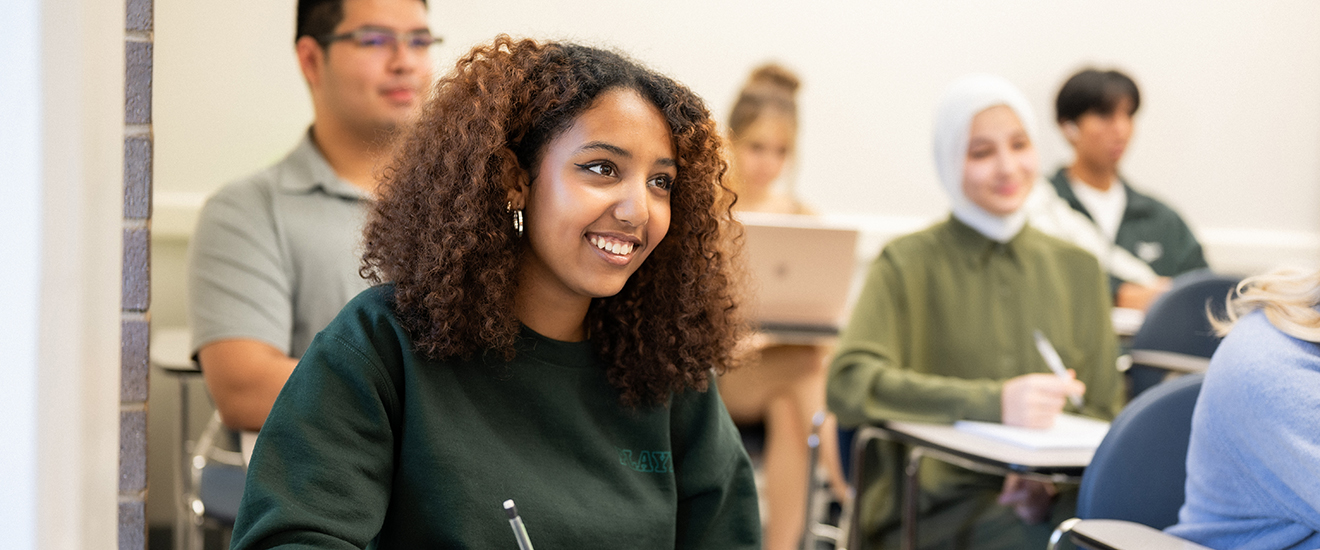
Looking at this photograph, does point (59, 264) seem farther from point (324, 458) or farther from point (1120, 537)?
point (1120, 537)

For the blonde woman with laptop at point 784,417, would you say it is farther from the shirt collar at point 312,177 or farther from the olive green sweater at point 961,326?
the shirt collar at point 312,177

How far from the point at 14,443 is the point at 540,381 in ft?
1.58

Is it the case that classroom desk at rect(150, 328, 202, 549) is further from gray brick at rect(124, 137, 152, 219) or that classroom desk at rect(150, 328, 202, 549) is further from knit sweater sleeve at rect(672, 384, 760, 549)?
knit sweater sleeve at rect(672, 384, 760, 549)

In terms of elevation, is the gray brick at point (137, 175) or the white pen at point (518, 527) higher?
the gray brick at point (137, 175)

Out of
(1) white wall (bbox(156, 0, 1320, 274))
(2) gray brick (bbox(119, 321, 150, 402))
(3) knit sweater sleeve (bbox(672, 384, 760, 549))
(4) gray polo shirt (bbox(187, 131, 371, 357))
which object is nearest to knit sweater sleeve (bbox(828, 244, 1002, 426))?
(3) knit sweater sleeve (bbox(672, 384, 760, 549))

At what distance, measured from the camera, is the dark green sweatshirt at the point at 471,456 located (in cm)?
94

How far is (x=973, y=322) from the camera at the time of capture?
7.28 feet

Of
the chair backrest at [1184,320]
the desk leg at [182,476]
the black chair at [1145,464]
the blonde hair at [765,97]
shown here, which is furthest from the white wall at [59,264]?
the blonde hair at [765,97]

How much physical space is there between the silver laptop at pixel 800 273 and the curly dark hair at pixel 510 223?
1.35 meters

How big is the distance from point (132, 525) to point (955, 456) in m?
1.22

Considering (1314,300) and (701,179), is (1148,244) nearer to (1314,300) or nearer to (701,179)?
(1314,300)

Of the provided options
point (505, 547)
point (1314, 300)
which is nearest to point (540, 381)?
point (505, 547)

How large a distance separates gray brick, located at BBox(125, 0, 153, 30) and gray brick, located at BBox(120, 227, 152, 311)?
0.21m

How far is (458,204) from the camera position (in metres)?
1.05
